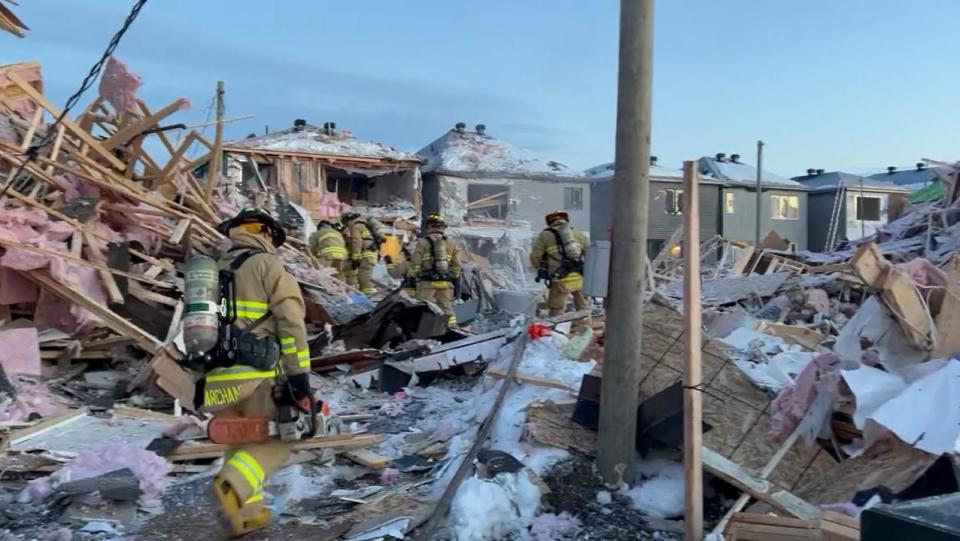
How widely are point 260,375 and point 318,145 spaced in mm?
23734

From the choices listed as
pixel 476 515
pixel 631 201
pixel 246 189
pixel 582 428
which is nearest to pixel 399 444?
pixel 582 428

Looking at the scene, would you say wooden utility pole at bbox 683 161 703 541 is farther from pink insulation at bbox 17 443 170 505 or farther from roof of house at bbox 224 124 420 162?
roof of house at bbox 224 124 420 162

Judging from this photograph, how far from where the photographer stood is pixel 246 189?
25359 mm

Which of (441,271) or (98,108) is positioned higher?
(98,108)

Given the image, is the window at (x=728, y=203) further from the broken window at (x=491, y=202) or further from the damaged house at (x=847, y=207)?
the broken window at (x=491, y=202)

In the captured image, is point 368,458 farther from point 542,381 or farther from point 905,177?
point 905,177

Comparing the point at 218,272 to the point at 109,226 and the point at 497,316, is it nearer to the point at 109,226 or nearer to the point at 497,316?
the point at 109,226

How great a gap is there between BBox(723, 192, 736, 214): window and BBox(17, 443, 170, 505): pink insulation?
114ft

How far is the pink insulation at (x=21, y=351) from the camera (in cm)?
734

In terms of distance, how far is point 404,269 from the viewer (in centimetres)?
1315

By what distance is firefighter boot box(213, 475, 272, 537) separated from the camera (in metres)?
4.44

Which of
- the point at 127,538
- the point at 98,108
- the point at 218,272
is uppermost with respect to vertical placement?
the point at 98,108

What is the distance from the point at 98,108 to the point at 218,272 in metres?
6.93

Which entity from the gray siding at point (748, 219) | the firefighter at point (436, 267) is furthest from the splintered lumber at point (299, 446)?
the gray siding at point (748, 219)
